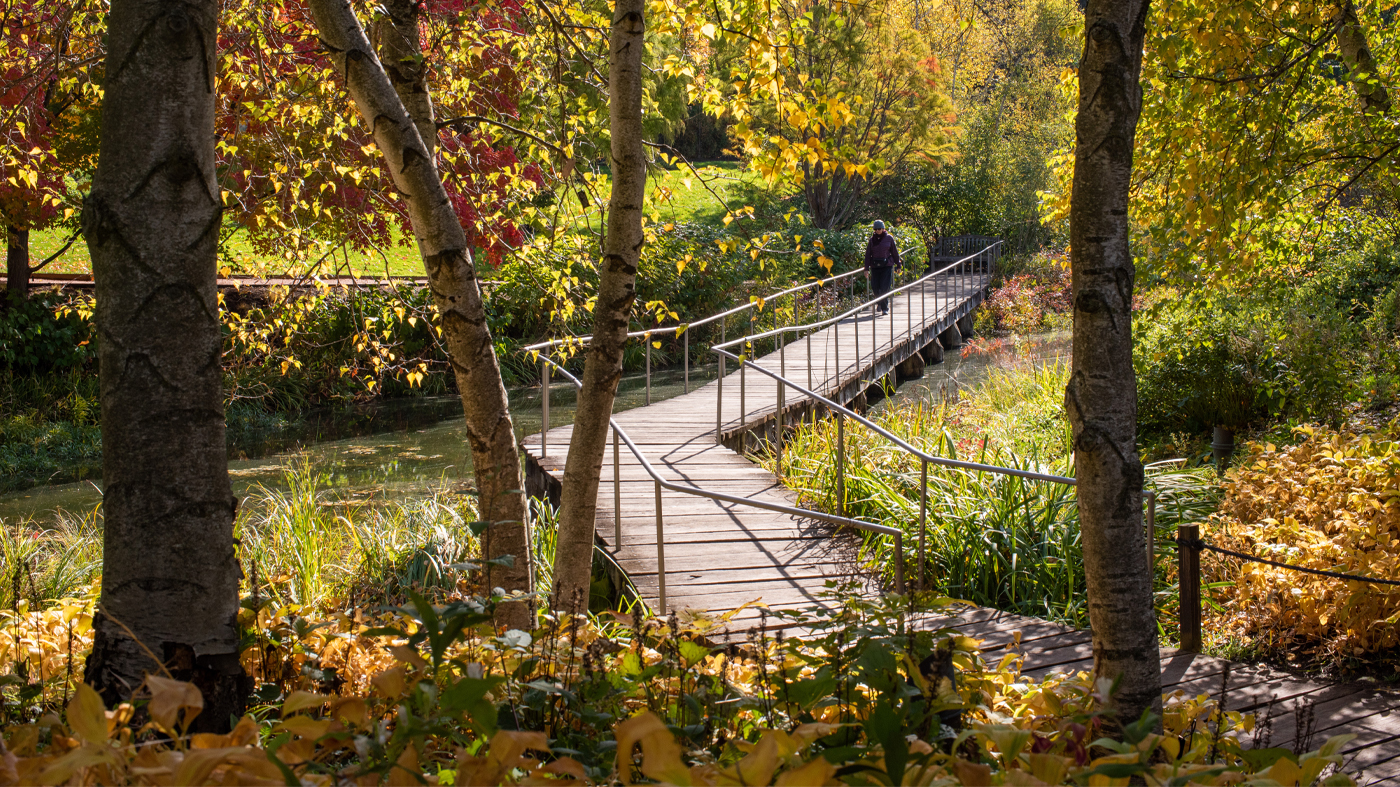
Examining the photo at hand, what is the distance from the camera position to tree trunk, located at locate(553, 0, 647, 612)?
357cm

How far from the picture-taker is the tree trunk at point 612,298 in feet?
11.7

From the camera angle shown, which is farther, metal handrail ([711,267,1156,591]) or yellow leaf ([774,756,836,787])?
metal handrail ([711,267,1156,591])

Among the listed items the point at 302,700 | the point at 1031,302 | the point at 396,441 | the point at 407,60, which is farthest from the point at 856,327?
the point at 302,700

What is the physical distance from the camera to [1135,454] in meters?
2.46

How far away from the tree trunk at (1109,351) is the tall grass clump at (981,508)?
2.27 meters

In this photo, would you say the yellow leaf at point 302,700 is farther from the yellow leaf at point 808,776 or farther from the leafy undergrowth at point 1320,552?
the leafy undergrowth at point 1320,552

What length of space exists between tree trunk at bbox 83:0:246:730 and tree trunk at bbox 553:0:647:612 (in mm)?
1771

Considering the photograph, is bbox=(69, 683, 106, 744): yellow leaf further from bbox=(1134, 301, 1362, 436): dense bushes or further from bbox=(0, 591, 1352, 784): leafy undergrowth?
bbox=(1134, 301, 1362, 436): dense bushes

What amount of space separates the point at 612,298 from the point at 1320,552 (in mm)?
3910

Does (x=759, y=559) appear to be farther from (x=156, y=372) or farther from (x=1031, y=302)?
(x=1031, y=302)

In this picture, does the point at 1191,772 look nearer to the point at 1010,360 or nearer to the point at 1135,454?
the point at 1135,454

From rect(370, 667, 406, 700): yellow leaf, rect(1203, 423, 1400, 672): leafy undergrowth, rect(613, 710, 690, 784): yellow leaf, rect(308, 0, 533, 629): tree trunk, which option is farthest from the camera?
rect(1203, 423, 1400, 672): leafy undergrowth

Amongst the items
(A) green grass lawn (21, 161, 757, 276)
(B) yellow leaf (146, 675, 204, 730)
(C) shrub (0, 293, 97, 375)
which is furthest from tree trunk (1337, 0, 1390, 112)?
(C) shrub (0, 293, 97, 375)

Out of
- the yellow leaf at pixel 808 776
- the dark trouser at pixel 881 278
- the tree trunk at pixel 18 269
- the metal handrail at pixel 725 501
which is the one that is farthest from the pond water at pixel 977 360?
the yellow leaf at pixel 808 776
